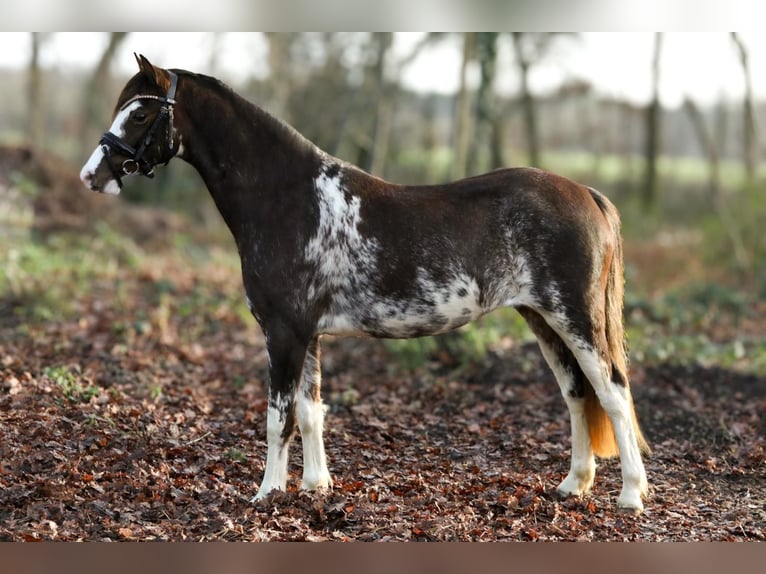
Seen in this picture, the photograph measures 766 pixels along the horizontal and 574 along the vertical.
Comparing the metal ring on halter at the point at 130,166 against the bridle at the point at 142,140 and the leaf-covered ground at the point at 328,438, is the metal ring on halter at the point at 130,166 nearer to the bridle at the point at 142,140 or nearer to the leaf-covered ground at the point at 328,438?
the bridle at the point at 142,140

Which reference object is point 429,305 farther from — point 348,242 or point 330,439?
point 330,439

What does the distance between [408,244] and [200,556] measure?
2.17 m

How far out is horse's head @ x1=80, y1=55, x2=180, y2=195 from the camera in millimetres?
4727

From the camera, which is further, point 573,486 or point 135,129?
point 573,486

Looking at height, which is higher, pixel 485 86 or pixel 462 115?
pixel 485 86

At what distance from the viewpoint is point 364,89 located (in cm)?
1602

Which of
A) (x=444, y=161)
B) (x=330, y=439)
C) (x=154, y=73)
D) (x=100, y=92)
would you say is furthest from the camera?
(x=444, y=161)

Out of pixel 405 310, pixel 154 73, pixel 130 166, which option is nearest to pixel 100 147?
pixel 130 166

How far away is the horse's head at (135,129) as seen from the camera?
186 inches

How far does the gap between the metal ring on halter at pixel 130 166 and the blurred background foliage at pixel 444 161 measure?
13.4ft

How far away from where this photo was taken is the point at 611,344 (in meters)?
5.05

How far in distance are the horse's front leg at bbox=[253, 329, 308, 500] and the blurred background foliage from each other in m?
3.41

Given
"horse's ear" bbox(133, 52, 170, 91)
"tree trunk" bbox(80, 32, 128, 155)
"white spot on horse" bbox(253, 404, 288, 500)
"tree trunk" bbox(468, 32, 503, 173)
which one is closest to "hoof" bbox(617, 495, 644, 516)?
"white spot on horse" bbox(253, 404, 288, 500)

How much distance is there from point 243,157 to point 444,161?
16632mm
